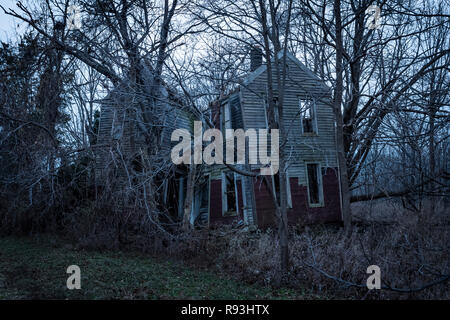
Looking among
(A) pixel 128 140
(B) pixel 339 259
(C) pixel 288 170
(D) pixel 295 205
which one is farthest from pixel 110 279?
(C) pixel 288 170

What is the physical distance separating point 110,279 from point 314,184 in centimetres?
1014

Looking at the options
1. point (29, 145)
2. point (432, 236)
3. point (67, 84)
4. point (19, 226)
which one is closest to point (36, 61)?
point (67, 84)

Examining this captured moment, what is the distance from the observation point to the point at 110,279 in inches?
270

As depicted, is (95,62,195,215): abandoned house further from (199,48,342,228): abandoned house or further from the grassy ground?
(199,48,342,228): abandoned house

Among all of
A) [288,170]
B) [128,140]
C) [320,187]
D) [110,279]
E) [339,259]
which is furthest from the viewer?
[320,187]

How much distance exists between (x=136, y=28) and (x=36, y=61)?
393cm

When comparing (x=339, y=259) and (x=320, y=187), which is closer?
(x=339, y=259)

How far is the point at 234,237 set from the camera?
32.7 feet

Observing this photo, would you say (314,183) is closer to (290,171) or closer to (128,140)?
(290,171)

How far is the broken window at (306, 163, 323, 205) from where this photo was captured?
1412 centimetres

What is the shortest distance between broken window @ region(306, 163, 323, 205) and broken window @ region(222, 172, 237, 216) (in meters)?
3.43

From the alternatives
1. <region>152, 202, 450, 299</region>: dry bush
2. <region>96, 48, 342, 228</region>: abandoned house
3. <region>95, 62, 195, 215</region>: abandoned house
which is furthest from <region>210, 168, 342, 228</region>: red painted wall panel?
<region>95, 62, 195, 215</region>: abandoned house

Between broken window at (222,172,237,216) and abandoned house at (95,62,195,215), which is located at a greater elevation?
abandoned house at (95,62,195,215)
